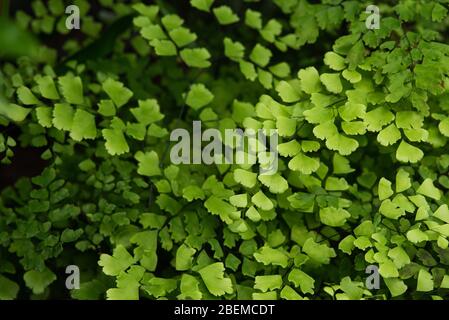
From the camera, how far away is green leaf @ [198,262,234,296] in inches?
44.5

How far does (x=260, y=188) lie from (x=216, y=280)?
23 centimetres

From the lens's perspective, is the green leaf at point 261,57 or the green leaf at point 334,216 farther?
the green leaf at point 261,57

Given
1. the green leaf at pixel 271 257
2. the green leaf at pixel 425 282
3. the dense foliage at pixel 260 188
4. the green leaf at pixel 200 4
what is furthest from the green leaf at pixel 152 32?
the green leaf at pixel 425 282

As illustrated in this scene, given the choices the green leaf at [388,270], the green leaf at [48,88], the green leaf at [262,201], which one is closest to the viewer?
the green leaf at [388,270]

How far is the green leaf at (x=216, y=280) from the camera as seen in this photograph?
1131 mm

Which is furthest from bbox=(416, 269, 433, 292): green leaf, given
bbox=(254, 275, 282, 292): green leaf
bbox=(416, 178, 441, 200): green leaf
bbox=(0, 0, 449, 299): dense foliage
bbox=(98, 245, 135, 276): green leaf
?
bbox=(98, 245, 135, 276): green leaf

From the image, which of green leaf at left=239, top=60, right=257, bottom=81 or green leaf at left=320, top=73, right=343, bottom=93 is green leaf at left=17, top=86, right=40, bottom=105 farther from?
green leaf at left=320, top=73, right=343, bottom=93

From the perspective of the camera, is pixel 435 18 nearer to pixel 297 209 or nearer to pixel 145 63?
pixel 297 209

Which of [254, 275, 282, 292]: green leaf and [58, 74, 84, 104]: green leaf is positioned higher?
[58, 74, 84, 104]: green leaf

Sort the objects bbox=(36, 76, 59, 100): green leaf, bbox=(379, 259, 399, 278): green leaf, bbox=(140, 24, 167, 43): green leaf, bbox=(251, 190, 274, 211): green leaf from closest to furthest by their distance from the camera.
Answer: bbox=(379, 259, 399, 278): green leaf → bbox=(251, 190, 274, 211): green leaf → bbox=(36, 76, 59, 100): green leaf → bbox=(140, 24, 167, 43): green leaf

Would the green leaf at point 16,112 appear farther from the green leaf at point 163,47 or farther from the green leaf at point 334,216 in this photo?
the green leaf at point 334,216

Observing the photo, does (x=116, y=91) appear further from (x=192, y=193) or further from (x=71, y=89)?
(x=192, y=193)

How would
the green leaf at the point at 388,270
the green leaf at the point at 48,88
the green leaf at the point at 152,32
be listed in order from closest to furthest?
the green leaf at the point at 388,270, the green leaf at the point at 48,88, the green leaf at the point at 152,32

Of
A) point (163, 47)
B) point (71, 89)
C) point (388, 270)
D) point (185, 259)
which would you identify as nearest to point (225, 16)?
point (163, 47)
